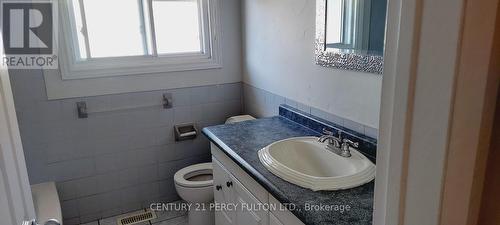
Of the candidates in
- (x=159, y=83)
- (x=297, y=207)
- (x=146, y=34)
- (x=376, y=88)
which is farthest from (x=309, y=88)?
(x=146, y=34)

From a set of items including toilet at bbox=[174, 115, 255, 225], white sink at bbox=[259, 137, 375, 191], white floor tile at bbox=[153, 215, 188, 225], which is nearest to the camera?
white sink at bbox=[259, 137, 375, 191]

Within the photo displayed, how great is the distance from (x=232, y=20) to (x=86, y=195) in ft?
5.62

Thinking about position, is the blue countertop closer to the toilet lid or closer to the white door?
the toilet lid

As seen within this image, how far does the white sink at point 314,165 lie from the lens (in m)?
1.30

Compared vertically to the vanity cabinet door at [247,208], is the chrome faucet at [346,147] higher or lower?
higher

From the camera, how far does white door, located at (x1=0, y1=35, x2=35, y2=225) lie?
0.83 metres

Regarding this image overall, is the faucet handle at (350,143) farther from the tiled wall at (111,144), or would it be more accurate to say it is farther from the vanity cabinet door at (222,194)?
the tiled wall at (111,144)

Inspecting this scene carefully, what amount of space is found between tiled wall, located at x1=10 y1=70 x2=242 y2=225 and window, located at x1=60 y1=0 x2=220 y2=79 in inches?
7.9

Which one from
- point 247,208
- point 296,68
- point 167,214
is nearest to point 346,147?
point 247,208

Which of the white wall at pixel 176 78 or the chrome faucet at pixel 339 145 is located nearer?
the chrome faucet at pixel 339 145

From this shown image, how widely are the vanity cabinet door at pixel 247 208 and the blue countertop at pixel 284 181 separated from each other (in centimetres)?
15

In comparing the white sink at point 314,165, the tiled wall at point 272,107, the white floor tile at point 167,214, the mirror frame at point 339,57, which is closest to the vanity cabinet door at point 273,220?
the white sink at point 314,165

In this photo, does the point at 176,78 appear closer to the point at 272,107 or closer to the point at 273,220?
the point at 272,107

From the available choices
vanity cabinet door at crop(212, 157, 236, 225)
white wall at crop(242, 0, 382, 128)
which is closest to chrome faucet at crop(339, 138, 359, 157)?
white wall at crop(242, 0, 382, 128)
